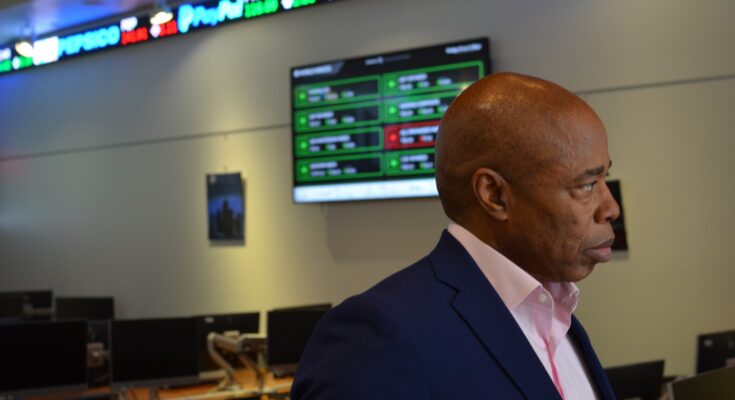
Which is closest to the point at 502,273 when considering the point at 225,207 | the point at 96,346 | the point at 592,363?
the point at 592,363

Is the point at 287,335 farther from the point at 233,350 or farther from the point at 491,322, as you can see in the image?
the point at 491,322

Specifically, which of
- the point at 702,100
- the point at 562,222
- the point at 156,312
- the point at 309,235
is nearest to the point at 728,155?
the point at 702,100

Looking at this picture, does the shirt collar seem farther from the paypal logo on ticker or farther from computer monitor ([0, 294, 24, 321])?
computer monitor ([0, 294, 24, 321])

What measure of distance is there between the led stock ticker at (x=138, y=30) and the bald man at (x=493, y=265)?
18.1 feet

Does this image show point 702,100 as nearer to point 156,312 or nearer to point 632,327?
point 632,327

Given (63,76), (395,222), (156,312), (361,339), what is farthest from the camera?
(63,76)

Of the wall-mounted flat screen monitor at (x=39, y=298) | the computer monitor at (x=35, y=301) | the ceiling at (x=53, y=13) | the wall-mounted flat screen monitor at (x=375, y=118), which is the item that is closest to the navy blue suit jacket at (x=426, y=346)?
the wall-mounted flat screen monitor at (x=375, y=118)

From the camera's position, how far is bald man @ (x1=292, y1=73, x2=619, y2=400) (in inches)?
39.1

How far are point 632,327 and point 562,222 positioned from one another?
4382 millimetres

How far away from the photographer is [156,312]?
746cm

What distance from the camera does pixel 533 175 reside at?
1.08 metres

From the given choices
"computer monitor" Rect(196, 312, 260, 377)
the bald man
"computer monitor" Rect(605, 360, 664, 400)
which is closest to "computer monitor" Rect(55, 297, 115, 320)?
"computer monitor" Rect(196, 312, 260, 377)

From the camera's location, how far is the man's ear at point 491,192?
3.58 ft

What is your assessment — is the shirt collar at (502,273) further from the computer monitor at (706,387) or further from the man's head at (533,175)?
the computer monitor at (706,387)
